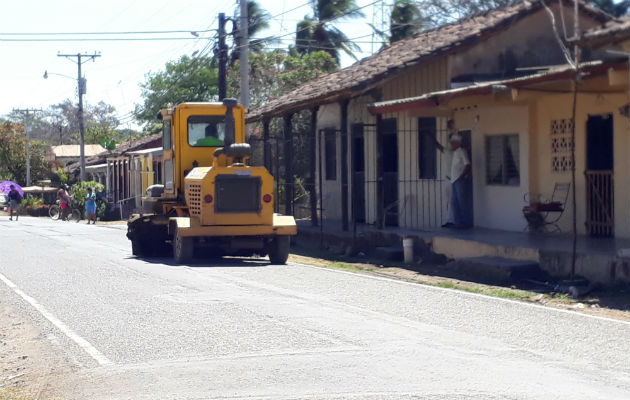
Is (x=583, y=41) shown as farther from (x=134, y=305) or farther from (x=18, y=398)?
(x=18, y=398)

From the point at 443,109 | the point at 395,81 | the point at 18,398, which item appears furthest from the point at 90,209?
the point at 18,398

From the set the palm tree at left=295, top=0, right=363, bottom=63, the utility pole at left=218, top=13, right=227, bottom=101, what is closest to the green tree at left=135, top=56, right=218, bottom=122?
the palm tree at left=295, top=0, right=363, bottom=63

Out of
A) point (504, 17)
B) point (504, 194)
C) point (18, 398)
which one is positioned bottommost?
point (18, 398)

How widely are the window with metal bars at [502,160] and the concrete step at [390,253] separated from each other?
110 inches

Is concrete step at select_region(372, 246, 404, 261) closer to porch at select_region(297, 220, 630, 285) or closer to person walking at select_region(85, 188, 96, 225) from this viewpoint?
porch at select_region(297, 220, 630, 285)

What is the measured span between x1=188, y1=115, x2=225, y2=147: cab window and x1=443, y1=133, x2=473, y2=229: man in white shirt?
16.1ft

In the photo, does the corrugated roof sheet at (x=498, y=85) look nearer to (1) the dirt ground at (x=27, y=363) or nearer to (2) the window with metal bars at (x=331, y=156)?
(2) the window with metal bars at (x=331, y=156)

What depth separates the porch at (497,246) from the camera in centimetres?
1351

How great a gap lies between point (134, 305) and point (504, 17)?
11.8 metres

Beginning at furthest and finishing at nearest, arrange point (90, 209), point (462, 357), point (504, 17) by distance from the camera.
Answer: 1. point (90, 209)
2. point (504, 17)
3. point (462, 357)

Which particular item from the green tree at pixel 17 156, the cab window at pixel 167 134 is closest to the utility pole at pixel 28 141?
the green tree at pixel 17 156

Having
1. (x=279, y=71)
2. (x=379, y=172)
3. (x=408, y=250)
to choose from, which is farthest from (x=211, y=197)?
(x=279, y=71)

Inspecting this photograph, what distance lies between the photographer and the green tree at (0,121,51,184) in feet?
251

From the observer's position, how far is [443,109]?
64.3ft
